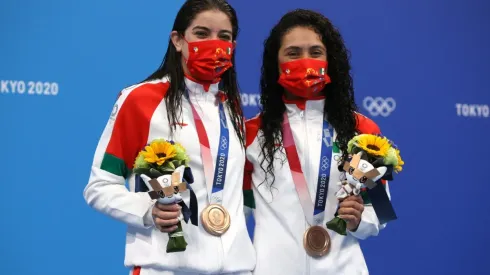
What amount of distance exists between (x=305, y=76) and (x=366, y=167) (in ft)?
1.62

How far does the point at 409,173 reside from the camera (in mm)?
5094

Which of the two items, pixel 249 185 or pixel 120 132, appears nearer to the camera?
pixel 120 132

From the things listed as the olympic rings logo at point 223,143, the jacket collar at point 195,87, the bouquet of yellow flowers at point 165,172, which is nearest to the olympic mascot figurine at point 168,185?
the bouquet of yellow flowers at point 165,172

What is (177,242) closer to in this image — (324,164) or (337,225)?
(337,225)

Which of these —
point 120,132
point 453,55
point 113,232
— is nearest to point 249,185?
point 120,132

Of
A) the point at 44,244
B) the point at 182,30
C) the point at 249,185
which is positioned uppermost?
the point at 182,30

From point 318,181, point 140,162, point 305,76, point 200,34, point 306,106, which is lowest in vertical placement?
point 318,181

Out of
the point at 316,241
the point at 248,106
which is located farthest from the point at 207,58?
the point at 248,106

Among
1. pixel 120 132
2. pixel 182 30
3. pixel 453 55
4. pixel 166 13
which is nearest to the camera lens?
pixel 120 132

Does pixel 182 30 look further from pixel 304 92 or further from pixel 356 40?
pixel 356 40

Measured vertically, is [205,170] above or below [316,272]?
above

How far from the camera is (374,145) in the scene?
298 cm

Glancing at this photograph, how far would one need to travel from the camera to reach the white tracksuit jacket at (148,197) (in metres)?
2.92

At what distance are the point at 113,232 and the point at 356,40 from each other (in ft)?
6.00
